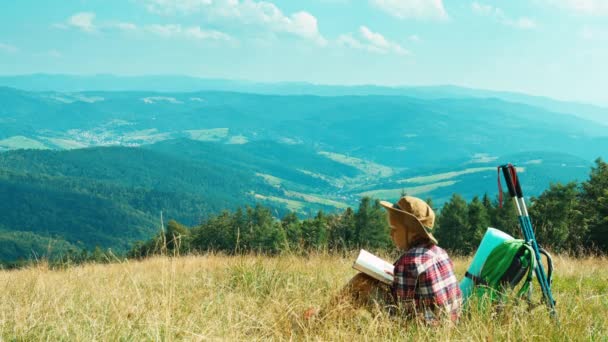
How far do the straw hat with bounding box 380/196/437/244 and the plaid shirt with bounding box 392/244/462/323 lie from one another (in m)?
0.18

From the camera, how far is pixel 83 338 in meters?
3.26

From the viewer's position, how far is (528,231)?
404 cm

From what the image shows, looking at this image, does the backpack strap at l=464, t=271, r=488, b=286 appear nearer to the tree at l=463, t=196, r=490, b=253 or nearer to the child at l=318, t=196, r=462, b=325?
the child at l=318, t=196, r=462, b=325

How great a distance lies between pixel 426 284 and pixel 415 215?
595 mm

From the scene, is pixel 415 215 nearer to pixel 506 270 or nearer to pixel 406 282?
pixel 406 282

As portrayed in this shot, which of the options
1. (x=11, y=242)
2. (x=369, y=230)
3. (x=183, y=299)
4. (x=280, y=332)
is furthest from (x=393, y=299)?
(x=11, y=242)

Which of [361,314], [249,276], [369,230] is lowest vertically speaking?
[369,230]

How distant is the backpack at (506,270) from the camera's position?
4.10 m

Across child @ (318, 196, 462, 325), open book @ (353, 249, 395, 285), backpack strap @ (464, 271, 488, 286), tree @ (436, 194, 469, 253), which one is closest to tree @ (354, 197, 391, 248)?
tree @ (436, 194, 469, 253)

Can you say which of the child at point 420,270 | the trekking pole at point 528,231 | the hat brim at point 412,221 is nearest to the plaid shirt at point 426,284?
the child at point 420,270

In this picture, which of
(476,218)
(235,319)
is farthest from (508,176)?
(476,218)

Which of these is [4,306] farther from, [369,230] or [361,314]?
[369,230]

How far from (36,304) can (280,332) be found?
7.15 feet

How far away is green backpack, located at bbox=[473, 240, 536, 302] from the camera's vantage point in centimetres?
410
